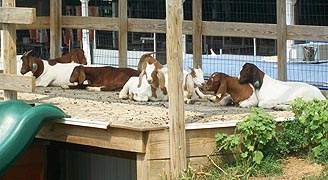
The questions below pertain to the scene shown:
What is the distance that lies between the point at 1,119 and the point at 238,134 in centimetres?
278

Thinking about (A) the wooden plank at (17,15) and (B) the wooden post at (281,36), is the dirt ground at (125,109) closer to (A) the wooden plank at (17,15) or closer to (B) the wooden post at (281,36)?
(A) the wooden plank at (17,15)

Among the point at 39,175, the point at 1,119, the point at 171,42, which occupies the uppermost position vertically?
the point at 171,42

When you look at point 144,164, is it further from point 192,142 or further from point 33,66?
point 33,66

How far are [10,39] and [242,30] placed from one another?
381 cm

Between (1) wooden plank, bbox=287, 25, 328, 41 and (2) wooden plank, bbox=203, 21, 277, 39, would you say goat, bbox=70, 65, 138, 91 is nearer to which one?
(2) wooden plank, bbox=203, 21, 277, 39

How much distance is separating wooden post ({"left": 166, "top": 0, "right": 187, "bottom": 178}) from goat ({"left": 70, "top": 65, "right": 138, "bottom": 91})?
4115mm

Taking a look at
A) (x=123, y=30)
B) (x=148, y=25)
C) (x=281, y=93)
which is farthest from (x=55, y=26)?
(x=281, y=93)

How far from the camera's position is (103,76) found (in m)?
13.5

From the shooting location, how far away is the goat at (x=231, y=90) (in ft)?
36.2

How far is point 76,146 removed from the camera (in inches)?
440

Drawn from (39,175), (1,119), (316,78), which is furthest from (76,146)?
(316,78)

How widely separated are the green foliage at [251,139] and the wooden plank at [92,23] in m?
5.96

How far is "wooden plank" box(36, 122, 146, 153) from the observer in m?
9.11

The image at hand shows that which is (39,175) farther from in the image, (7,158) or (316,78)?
(316,78)
